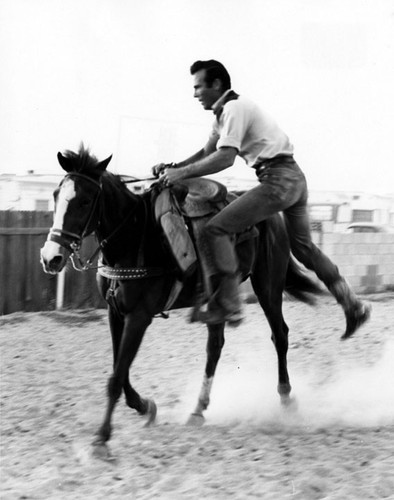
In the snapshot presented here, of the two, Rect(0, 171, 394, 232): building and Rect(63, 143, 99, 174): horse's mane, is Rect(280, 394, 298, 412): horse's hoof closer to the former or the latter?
Rect(63, 143, 99, 174): horse's mane

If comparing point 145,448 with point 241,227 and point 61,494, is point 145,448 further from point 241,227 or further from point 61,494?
point 241,227

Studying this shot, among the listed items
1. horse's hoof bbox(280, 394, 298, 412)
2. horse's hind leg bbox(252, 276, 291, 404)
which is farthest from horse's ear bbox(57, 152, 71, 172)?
horse's hoof bbox(280, 394, 298, 412)

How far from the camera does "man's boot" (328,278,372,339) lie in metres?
5.56

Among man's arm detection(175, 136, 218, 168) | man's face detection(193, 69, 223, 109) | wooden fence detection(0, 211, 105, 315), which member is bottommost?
wooden fence detection(0, 211, 105, 315)

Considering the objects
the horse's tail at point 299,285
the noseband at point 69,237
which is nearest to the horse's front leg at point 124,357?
the noseband at point 69,237

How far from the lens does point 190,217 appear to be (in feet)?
16.2

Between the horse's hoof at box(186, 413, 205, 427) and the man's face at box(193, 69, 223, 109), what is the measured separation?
2137 mm

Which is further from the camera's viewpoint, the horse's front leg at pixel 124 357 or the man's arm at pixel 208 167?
the man's arm at pixel 208 167

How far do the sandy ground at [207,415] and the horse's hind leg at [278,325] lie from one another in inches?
7.1

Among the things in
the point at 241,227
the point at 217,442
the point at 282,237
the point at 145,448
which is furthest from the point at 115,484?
the point at 282,237

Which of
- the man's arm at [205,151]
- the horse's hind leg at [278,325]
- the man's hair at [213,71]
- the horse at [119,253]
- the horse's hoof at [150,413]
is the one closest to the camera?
the horse at [119,253]

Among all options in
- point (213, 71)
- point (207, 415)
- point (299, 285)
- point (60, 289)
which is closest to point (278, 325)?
point (299, 285)

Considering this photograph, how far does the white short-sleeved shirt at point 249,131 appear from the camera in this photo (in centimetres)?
468

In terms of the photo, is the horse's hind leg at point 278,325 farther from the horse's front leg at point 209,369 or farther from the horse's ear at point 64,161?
the horse's ear at point 64,161
